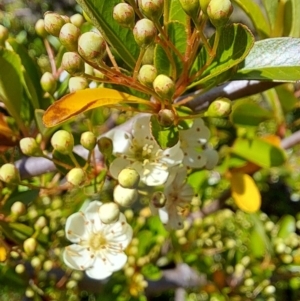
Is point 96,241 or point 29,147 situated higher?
point 29,147

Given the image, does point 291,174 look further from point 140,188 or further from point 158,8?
point 158,8

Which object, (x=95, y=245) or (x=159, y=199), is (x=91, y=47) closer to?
(x=159, y=199)

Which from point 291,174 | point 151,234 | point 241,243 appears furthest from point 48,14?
point 291,174

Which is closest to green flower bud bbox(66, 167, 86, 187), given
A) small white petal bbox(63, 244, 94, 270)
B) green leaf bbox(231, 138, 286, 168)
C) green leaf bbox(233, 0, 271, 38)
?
small white petal bbox(63, 244, 94, 270)

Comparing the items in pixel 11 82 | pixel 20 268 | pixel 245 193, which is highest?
pixel 11 82

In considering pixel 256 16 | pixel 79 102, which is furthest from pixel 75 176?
pixel 256 16

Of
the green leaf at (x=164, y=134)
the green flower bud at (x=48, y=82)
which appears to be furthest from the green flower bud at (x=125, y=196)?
the green flower bud at (x=48, y=82)

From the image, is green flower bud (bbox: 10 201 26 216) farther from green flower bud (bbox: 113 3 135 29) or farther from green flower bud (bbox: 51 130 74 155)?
green flower bud (bbox: 113 3 135 29)
